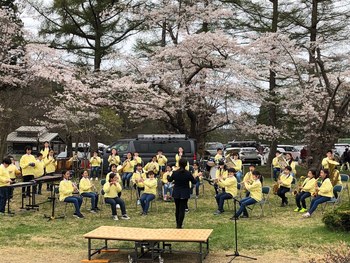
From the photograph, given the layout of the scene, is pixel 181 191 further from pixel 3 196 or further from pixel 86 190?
pixel 3 196

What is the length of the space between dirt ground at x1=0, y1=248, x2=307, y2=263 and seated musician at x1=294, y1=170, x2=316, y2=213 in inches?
171

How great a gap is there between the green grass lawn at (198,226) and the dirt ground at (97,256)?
149 mm

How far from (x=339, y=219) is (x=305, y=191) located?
10.3ft

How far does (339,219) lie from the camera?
972cm

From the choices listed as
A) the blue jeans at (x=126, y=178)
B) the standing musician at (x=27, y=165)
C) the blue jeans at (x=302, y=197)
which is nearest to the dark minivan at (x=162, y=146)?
the blue jeans at (x=126, y=178)

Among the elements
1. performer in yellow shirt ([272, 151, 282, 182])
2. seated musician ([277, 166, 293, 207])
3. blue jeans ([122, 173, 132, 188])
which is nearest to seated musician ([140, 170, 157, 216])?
blue jeans ([122, 173, 132, 188])

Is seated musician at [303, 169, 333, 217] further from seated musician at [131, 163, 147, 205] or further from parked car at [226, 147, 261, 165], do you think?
parked car at [226, 147, 261, 165]

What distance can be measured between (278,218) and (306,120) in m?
13.9

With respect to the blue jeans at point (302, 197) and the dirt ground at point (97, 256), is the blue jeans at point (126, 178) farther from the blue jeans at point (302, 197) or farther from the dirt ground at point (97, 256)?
the dirt ground at point (97, 256)

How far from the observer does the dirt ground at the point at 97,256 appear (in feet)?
26.5

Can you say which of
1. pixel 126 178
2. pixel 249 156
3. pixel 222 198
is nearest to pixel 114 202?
pixel 222 198

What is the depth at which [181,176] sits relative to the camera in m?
10.4

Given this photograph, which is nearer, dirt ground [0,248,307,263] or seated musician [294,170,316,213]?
dirt ground [0,248,307,263]

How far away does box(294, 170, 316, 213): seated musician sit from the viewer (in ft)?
41.4
